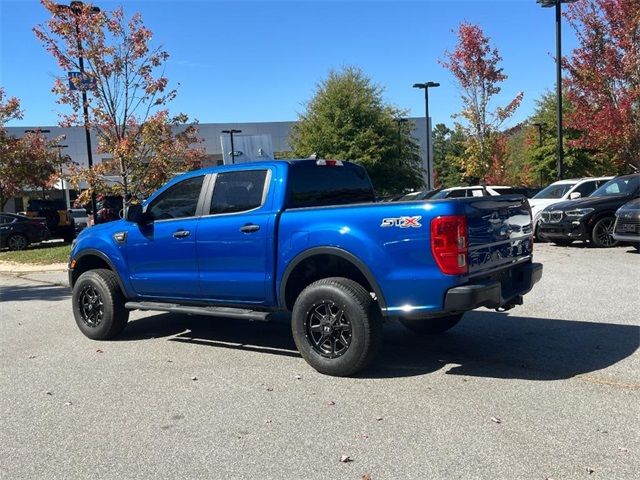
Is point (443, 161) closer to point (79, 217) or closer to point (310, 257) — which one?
point (79, 217)

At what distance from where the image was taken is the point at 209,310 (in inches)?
238

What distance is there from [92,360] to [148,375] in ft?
3.18

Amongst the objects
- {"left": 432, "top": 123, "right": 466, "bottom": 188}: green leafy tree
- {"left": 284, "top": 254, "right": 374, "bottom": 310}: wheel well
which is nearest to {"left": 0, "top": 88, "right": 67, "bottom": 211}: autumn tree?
{"left": 284, "top": 254, "right": 374, "bottom": 310}: wheel well

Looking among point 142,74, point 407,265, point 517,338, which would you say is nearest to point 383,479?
point 407,265

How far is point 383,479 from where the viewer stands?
11.2 ft

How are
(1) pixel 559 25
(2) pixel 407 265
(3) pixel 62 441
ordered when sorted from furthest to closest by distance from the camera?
1. (1) pixel 559 25
2. (2) pixel 407 265
3. (3) pixel 62 441

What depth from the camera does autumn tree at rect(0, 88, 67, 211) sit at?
77.2 ft

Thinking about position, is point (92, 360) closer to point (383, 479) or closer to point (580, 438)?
point (383, 479)

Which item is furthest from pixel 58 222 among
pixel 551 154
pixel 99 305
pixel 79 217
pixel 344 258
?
pixel 551 154

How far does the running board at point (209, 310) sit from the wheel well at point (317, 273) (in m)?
0.30

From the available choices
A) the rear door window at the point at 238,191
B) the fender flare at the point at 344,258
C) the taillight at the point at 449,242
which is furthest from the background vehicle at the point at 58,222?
the taillight at the point at 449,242

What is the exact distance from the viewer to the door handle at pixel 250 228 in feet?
18.6

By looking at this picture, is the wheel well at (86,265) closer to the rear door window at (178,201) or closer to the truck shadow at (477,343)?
the truck shadow at (477,343)

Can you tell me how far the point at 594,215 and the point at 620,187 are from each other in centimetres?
120
